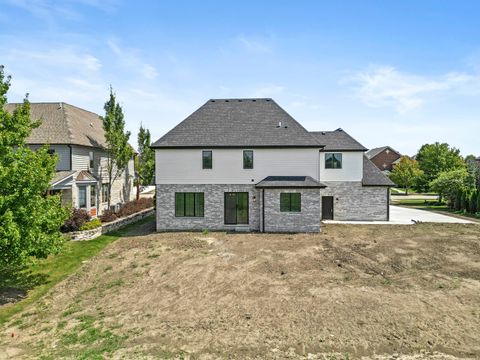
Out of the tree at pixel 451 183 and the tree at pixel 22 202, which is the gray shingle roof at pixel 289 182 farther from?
the tree at pixel 451 183

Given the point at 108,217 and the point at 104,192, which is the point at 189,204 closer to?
the point at 108,217

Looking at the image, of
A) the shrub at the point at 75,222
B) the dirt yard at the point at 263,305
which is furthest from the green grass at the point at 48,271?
the shrub at the point at 75,222

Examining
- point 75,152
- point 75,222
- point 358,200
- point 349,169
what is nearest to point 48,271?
point 75,222

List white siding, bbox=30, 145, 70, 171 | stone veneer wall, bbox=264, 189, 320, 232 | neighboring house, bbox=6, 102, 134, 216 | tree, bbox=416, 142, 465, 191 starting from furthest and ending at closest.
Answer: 1. tree, bbox=416, 142, 465, 191
2. white siding, bbox=30, 145, 70, 171
3. neighboring house, bbox=6, 102, 134, 216
4. stone veneer wall, bbox=264, 189, 320, 232

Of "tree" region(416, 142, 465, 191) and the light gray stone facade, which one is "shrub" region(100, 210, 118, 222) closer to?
the light gray stone facade

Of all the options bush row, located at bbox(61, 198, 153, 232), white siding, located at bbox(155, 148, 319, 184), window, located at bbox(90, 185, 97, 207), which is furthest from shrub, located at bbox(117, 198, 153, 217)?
white siding, located at bbox(155, 148, 319, 184)

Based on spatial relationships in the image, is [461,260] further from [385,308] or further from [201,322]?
[201,322]
